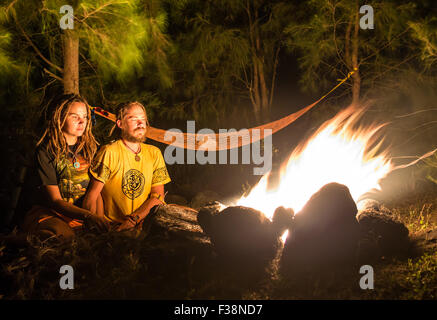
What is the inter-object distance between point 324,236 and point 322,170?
35.3 inches

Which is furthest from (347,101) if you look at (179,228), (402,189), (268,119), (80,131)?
(80,131)

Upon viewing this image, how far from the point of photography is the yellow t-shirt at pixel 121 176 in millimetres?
2682

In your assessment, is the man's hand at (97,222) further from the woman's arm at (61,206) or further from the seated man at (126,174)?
the seated man at (126,174)

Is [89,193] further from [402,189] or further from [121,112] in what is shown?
[402,189]

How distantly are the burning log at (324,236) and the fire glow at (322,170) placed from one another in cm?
55

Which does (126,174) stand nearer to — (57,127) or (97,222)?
(97,222)

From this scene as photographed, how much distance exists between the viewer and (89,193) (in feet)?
8.63

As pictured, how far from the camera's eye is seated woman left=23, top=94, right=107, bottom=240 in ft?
8.25

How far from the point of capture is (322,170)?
3.25 meters

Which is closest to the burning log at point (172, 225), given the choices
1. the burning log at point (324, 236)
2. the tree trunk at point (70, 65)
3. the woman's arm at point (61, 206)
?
the woman's arm at point (61, 206)

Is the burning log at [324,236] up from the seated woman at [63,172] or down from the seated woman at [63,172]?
down

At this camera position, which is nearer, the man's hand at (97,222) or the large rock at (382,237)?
the man's hand at (97,222)

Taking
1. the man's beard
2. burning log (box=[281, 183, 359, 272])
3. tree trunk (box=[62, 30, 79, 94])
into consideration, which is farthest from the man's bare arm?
tree trunk (box=[62, 30, 79, 94])
